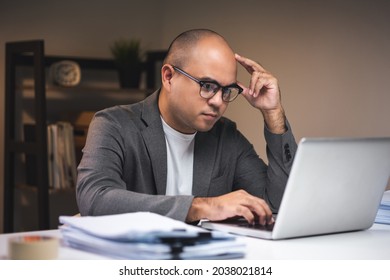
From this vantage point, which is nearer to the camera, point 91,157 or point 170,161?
point 91,157

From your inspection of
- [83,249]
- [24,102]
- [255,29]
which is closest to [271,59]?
[255,29]

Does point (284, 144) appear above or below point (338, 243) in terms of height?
above

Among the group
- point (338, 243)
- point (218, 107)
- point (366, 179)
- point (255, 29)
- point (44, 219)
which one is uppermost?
point (255, 29)

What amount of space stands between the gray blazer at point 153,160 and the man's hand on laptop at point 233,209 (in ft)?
0.78

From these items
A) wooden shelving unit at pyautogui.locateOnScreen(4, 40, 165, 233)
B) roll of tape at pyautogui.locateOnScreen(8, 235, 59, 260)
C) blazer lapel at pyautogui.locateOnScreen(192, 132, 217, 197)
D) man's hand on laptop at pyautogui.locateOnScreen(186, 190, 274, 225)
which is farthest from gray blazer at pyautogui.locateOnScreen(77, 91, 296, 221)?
wooden shelving unit at pyautogui.locateOnScreen(4, 40, 165, 233)

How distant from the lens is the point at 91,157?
1891mm

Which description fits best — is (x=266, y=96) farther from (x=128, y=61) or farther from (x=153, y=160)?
(x=128, y=61)

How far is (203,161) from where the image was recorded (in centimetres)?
223

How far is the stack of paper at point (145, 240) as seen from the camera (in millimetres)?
1157

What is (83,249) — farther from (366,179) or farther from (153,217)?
(366,179)

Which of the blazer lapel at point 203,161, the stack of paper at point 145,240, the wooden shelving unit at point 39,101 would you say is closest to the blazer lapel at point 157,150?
the blazer lapel at point 203,161

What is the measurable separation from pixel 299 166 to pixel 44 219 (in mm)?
2673

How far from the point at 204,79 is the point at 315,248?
726 mm

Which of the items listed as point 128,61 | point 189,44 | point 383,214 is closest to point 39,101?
point 128,61
